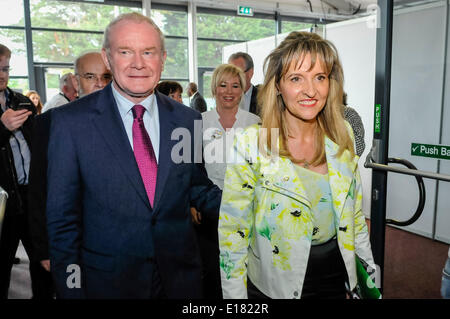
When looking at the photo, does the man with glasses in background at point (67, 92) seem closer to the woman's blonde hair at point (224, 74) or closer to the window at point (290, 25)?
the woman's blonde hair at point (224, 74)

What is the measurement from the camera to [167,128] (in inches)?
58.6

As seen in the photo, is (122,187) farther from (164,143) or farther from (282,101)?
(282,101)

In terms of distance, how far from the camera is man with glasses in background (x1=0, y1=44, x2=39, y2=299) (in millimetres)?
2426

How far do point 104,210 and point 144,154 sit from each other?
0.25 m

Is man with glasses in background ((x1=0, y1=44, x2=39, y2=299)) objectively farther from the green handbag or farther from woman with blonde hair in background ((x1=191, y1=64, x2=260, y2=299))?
the green handbag

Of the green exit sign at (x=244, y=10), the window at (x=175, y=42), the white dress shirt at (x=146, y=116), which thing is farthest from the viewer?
the window at (x=175, y=42)

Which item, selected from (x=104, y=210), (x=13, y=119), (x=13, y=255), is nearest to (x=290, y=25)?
(x=13, y=119)

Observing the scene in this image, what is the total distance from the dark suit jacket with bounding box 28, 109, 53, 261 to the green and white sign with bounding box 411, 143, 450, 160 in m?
3.56

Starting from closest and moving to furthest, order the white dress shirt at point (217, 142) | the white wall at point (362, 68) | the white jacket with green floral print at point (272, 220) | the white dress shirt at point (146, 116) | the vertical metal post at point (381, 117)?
the white jacket with green floral print at point (272, 220) → the white dress shirt at point (146, 116) → the vertical metal post at point (381, 117) → the white dress shirt at point (217, 142) → the white wall at point (362, 68)

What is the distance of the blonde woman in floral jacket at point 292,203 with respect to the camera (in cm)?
135

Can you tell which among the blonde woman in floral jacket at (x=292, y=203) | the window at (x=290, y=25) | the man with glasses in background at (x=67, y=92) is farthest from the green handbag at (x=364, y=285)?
the window at (x=290, y=25)

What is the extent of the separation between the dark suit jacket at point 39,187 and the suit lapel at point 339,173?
1.25 meters

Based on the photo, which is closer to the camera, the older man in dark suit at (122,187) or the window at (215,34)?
the older man in dark suit at (122,187)

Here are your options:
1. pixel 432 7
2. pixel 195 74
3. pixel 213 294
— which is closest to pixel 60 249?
pixel 213 294
